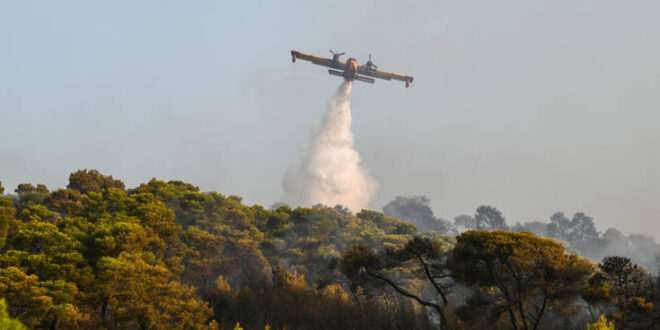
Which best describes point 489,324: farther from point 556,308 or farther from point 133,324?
point 133,324

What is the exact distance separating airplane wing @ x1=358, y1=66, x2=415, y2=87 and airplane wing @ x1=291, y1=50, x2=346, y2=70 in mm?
3825

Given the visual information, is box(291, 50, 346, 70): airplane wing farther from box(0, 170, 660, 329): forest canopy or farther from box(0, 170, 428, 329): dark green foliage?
box(0, 170, 660, 329): forest canopy

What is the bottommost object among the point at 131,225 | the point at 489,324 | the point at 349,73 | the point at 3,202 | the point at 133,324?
the point at 133,324

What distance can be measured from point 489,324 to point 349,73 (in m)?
53.3

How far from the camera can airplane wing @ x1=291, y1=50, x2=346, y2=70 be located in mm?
80062

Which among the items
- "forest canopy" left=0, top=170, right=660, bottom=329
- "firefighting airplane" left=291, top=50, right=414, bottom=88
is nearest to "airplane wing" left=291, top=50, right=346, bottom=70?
"firefighting airplane" left=291, top=50, right=414, bottom=88

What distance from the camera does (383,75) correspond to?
88.9 meters

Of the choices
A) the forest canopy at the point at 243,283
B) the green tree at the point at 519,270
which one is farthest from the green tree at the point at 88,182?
the green tree at the point at 519,270

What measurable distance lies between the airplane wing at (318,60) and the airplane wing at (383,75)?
12.5ft

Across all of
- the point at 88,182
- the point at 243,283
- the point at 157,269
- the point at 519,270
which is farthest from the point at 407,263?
the point at 88,182

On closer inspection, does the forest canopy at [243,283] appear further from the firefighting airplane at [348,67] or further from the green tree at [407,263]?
the firefighting airplane at [348,67]

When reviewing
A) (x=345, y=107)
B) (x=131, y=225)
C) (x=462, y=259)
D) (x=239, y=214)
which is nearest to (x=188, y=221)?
(x=239, y=214)

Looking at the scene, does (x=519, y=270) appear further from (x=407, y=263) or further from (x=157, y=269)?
(x=157, y=269)

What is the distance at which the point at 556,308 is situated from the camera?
3694cm
